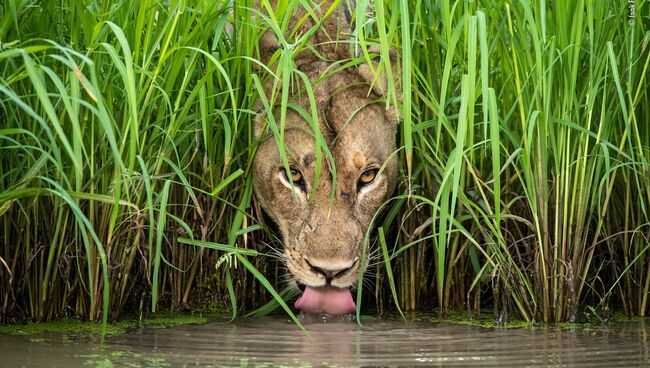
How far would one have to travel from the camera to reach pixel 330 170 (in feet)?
17.0

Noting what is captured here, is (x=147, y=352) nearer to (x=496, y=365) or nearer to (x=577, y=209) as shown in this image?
(x=496, y=365)

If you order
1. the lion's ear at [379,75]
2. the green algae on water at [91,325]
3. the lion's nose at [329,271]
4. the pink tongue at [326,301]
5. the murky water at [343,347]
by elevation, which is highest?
the lion's ear at [379,75]

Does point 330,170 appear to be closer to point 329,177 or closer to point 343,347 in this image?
point 329,177

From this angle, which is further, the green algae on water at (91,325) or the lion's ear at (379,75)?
the lion's ear at (379,75)

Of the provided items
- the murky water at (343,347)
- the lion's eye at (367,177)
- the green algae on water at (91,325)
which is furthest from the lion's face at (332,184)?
the green algae on water at (91,325)

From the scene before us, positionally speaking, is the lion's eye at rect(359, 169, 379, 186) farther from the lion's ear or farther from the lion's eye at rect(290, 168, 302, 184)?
the lion's ear

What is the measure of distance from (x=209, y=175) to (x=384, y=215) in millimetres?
1012

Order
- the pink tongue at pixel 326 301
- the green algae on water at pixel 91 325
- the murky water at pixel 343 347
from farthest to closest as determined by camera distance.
→ the pink tongue at pixel 326 301, the green algae on water at pixel 91 325, the murky water at pixel 343 347

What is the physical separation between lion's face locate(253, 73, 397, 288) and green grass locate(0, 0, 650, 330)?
4.8 inches

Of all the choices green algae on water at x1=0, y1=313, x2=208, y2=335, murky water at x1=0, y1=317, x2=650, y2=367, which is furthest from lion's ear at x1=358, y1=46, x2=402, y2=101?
green algae on water at x1=0, y1=313, x2=208, y2=335

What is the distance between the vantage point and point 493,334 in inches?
178

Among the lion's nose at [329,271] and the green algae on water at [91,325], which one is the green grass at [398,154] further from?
the lion's nose at [329,271]

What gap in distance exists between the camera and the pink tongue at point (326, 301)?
16.5ft

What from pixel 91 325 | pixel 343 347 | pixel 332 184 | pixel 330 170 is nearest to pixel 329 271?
pixel 332 184
